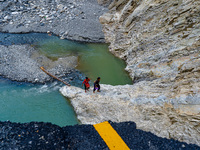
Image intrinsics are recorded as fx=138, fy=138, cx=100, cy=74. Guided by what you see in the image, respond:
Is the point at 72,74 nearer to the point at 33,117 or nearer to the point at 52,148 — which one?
the point at 33,117

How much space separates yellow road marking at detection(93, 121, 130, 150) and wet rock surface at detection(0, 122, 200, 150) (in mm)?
195

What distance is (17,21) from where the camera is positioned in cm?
2164

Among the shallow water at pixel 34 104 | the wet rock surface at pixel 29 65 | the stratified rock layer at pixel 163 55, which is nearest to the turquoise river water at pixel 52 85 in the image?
the shallow water at pixel 34 104

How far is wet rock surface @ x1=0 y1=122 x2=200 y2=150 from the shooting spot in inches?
247

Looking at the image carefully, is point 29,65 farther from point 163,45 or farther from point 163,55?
point 163,45

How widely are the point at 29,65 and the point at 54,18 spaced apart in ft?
40.0

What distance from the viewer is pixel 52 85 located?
12.3 m

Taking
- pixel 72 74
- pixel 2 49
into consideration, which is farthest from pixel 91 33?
pixel 2 49

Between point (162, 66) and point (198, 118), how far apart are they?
5.17 meters

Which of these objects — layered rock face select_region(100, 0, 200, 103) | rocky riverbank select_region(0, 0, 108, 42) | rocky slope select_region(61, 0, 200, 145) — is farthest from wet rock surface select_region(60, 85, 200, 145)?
rocky riverbank select_region(0, 0, 108, 42)

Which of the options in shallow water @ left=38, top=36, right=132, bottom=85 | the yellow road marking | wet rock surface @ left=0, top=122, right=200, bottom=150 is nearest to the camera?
wet rock surface @ left=0, top=122, right=200, bottom=150

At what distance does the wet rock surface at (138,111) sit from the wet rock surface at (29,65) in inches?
126

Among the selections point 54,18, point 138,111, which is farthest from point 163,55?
point 54,18

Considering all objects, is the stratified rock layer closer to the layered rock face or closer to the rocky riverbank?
the layered rock face
